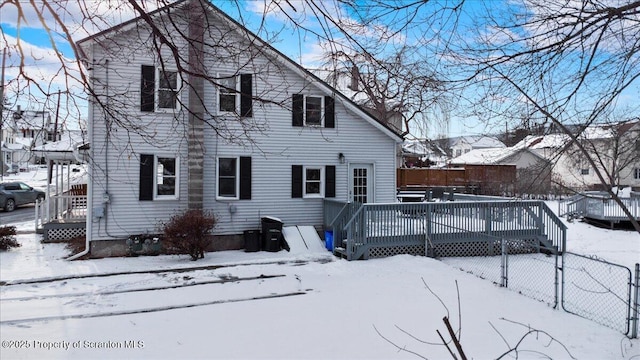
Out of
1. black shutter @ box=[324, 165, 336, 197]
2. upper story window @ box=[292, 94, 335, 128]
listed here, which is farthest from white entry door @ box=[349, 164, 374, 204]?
upper story window @ box=[292, 94, 335, 128]

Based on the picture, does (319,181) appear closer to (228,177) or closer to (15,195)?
(228,177)

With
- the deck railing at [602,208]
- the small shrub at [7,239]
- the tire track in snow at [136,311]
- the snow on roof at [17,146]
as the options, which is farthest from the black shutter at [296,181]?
the deck railing at [602,208]

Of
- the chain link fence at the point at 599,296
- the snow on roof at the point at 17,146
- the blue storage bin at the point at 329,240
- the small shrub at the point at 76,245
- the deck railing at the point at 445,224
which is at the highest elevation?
the snow on roof at the point at 17,146

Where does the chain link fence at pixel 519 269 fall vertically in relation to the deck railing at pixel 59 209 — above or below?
below

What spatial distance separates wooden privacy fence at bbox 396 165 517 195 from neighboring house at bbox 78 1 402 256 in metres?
12.1

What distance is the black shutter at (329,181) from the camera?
13.8m

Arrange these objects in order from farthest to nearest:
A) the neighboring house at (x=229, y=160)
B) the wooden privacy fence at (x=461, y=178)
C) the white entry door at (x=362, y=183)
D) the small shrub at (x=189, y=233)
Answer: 1. the wooden privacy fence at (x=461, y=178)
2. the white entry door at (x=362, y=183)
3. the neighboring house at (x=229, y=160)
4. the small shrub at (x=189, y=233)

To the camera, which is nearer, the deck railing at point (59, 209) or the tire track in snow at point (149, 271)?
the tire track in snow at point (149, 271)

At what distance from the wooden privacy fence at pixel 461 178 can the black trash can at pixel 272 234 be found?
14.4 metres

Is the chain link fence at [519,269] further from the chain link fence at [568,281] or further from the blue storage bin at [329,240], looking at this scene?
the blue storage bin at [329,240]

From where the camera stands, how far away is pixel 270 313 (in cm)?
680

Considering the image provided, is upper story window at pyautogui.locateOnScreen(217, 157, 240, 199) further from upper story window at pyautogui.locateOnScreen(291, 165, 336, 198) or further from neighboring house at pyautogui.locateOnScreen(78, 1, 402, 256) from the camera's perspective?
upper story window at pyautogui.locateOnScreen(291, 165, 336, 198)

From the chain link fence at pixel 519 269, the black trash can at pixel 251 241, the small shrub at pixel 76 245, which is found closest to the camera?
the chain link fence at pixel 519 269

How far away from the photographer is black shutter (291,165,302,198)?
531 inches
